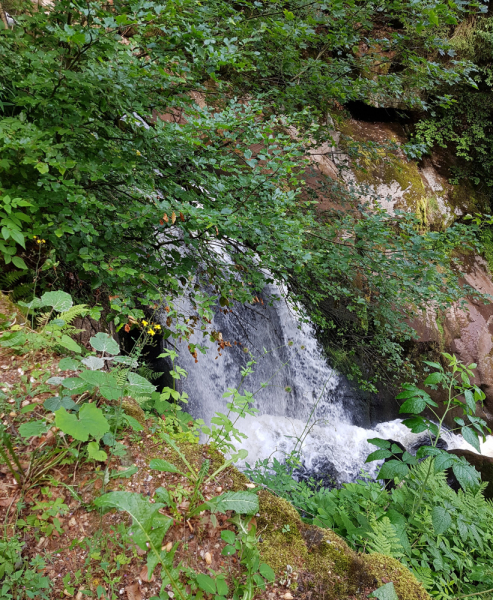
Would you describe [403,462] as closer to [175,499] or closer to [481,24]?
[175,499]

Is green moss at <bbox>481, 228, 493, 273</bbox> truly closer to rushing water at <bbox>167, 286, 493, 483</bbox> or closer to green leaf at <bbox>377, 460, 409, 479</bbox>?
rushing water at <bbox>167, 286, 493, 483</bbox>

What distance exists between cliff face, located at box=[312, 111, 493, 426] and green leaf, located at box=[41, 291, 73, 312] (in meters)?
6.81

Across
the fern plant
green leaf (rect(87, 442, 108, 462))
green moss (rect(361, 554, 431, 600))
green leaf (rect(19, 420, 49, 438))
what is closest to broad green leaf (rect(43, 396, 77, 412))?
green leaf (rect(19, 420, 49, 438))

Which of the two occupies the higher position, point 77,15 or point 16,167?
point 77,15

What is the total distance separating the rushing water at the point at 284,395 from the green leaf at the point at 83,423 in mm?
3637

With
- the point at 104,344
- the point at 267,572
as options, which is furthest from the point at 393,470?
the point at 104,344

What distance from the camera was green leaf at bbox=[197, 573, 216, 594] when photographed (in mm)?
1319

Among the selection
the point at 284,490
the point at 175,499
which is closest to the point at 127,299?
the point at 175,499

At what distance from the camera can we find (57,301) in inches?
79.4

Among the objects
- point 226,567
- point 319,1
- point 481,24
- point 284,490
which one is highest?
point 481,24

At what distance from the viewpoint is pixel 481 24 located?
9.05 m

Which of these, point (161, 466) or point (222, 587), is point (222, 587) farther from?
point (161, 466)

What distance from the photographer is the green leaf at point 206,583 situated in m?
1.32

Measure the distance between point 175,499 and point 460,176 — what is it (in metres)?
11.9
